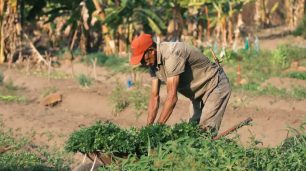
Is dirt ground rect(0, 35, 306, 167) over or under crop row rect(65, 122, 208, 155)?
under

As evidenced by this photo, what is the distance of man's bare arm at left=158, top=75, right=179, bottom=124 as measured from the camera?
658 centimetres

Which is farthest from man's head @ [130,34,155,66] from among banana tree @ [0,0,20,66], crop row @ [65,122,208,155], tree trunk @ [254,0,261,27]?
tree trunk @ [254,0,261,27]

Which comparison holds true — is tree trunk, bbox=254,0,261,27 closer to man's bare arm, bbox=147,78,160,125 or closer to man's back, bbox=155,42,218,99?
man's back, bbox=155,42,218,99

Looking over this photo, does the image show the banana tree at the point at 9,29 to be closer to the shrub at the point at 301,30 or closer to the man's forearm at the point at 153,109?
the shrub at the point at 301,30

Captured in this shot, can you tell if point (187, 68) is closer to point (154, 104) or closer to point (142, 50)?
point (154, 104)

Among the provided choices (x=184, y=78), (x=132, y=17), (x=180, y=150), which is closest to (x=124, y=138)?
(x=180, y=150)

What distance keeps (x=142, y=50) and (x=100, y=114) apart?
275 inches

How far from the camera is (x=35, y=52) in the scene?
67.6ft

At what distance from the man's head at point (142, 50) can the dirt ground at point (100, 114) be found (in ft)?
13.1

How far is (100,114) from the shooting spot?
528 inches

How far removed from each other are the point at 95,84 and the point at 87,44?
307 inches

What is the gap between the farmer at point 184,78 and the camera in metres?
6.59

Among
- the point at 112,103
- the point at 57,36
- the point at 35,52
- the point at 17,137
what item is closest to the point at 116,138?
the point at 17,137

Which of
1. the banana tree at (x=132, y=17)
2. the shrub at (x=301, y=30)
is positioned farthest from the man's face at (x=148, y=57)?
the shrub at (x=301, y=30)
